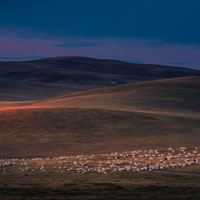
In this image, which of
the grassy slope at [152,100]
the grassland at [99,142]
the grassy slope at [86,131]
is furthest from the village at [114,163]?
the grassy slope at [152,100]

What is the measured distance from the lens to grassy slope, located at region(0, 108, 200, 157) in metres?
37.3

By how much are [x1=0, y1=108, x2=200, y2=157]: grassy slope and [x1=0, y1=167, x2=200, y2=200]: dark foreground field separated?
505 inches

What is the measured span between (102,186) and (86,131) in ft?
81.3

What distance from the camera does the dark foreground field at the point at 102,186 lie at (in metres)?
17.0

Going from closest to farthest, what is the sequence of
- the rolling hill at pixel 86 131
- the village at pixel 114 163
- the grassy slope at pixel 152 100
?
the village at pixel 114 163 < the rolling hill at pixel 86 131 < the grassy slope at pixel 152 100

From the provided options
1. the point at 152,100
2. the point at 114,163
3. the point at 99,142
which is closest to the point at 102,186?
the point at 114,163

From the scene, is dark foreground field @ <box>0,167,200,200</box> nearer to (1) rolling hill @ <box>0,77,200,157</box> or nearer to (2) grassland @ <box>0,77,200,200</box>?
(2) grassland @ <box>0,77,200,200</box>

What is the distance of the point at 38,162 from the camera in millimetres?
29703

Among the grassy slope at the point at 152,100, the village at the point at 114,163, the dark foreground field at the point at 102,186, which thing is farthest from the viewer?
the grassy slope at the point at 152,100

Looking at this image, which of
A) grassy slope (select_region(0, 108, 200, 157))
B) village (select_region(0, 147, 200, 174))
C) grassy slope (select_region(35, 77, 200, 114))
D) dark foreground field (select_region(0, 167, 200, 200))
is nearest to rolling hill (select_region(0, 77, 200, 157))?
grassy slope (select_region(0, 108, 200, 157))

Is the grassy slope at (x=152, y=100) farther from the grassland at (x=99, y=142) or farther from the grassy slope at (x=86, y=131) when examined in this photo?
the grassy slope at (x=86, y=131)

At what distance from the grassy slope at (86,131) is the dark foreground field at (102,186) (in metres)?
12.8

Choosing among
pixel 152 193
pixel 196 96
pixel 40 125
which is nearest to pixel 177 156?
pixel 152 193

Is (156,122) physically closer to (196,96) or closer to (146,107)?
(146,107)
